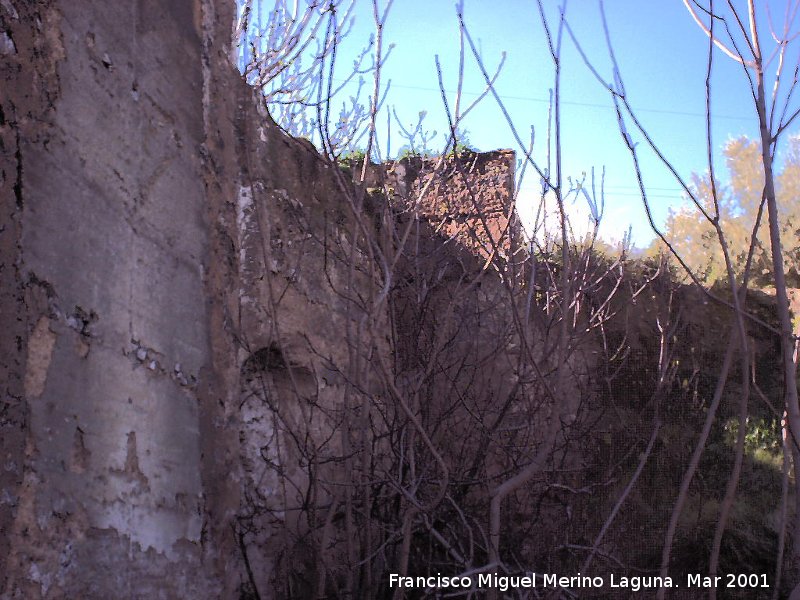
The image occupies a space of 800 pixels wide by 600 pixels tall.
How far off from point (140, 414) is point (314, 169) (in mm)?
2804

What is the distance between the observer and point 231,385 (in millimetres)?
2795

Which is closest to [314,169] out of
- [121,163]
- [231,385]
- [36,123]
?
[231,385]

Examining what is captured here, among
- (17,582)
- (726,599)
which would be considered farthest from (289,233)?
(726,599)

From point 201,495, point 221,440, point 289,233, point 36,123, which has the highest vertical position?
point 289,233

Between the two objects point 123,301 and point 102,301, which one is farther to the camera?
point 123,301

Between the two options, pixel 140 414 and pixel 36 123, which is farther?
pixel 140 414

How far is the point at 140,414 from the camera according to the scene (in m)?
2.15

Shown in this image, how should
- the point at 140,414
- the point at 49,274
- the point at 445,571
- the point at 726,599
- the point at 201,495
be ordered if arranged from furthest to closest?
the point at 726,599, the point at 445,571, the point at 201,495, the point at 140,414, the point at 49,274

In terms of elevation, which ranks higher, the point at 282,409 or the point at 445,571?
the point at 282,409

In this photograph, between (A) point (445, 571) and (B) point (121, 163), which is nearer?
(B) point (121, 163)

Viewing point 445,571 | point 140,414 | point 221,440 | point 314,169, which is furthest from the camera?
point 314,169

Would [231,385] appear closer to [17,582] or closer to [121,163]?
[121,163]

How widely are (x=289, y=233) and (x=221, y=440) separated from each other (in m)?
1.91

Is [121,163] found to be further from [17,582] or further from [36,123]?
[17,582]
